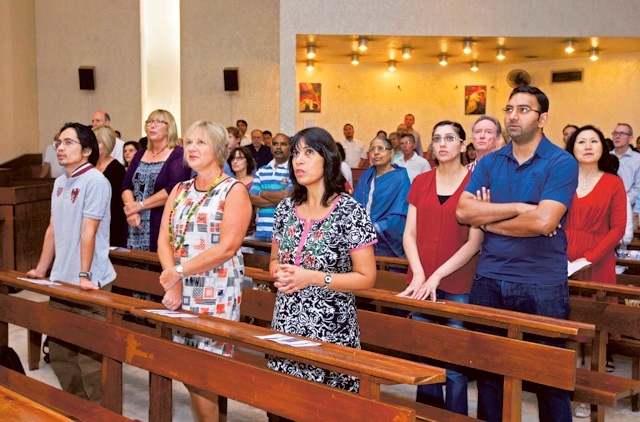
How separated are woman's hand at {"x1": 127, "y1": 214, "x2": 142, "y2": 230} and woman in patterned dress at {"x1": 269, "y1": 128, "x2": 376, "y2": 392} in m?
2.23

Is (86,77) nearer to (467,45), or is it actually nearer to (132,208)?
(467,45)

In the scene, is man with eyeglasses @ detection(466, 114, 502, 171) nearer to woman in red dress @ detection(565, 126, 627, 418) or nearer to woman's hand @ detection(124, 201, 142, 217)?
woman in red dress @ detection(565, 126, 627, 418)

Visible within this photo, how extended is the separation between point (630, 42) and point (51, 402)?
33.8 ft

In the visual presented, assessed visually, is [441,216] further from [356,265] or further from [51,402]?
[51,402]

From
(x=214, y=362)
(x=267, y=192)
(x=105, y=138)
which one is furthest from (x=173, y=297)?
(x=267, y=192)

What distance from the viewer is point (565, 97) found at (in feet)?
46.1

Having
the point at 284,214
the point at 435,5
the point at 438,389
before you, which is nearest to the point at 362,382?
the point at 284,214

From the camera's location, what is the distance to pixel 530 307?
301 centimetres

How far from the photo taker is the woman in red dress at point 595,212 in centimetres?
415

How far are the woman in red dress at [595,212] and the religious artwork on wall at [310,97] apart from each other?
1113 centimetres

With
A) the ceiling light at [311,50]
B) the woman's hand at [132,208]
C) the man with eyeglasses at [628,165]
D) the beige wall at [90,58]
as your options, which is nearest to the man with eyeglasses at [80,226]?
the woman's hand at [132,208]

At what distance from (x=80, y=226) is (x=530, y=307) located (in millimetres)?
2175

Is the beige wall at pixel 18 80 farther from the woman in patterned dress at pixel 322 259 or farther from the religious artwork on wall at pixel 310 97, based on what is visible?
the woman in patterned dress at pixel 322 259

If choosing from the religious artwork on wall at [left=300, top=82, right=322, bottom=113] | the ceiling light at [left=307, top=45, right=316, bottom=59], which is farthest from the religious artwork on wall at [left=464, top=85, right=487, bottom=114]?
the ceiling light at [left=307, top=45, right=316, bottom=59]
